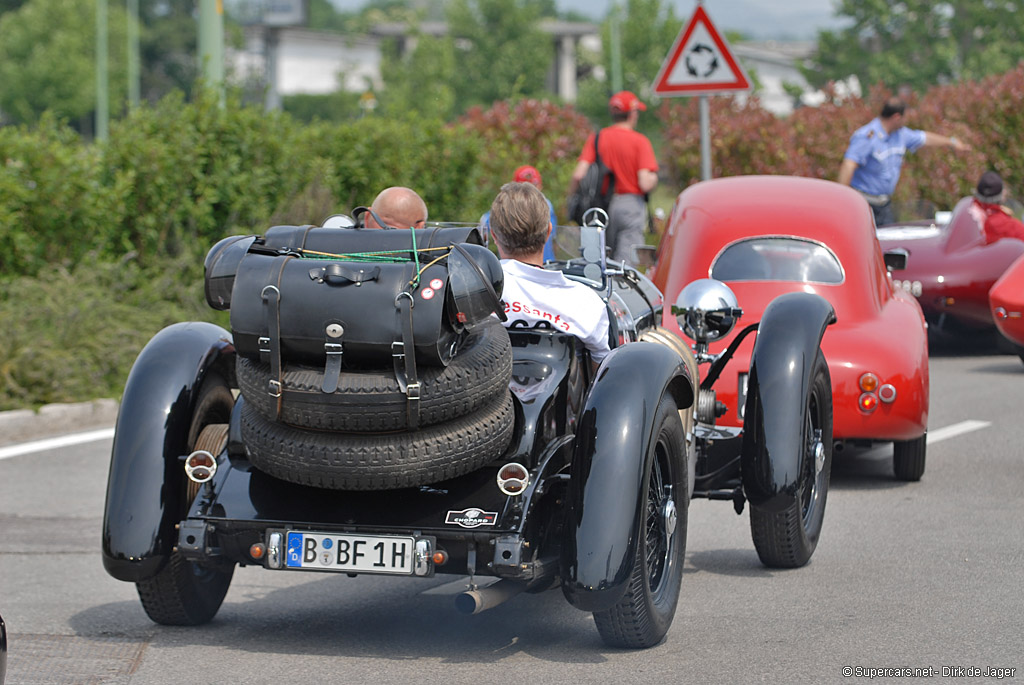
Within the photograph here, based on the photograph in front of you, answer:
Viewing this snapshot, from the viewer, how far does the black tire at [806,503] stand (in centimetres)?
580

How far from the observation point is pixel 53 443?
931cm

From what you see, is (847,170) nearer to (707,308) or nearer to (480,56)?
(707,308)

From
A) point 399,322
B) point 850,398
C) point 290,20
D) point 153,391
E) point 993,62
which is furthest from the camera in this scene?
point 993,62

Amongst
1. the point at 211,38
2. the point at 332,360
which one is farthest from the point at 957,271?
the point at 332,360

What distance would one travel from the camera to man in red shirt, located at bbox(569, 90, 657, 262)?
12.6m

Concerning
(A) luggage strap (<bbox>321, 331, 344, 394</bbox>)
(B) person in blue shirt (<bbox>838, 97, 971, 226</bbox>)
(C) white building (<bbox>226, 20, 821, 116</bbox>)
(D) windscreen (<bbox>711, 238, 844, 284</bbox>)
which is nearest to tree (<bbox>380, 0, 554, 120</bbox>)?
(C) white building (<bbox>226, 20, 821, 116</bbox>)

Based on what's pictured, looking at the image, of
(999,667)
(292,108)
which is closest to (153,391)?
(999,667)

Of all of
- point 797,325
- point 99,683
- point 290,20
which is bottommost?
point 99,683

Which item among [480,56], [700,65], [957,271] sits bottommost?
[957,271]

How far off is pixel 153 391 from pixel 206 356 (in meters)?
0.29

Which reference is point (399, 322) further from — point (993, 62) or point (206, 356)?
point (993, 62)

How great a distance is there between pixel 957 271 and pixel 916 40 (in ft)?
157

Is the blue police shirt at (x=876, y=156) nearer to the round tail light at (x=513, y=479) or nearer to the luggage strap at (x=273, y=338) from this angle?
the round tail light at (x=513, y=479)

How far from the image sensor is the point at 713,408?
628 cm
